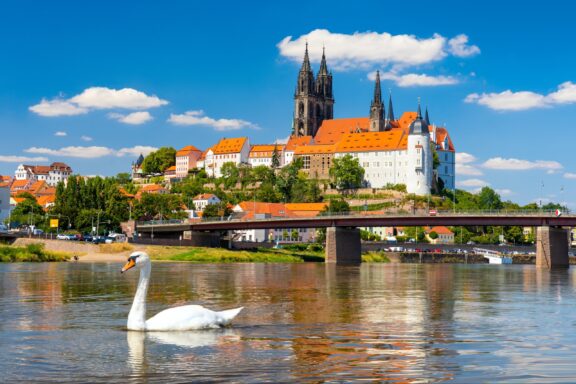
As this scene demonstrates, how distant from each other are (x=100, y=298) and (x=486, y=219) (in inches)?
3265

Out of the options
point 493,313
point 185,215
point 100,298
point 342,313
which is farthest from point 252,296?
point 185,215

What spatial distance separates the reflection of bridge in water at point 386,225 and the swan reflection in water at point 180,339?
9178cm

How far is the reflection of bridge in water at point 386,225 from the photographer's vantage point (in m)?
110

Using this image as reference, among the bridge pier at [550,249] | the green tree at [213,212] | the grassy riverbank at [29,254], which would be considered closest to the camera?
the grassy riverbank at [29,254]

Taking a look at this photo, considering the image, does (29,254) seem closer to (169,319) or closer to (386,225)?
(386,225)

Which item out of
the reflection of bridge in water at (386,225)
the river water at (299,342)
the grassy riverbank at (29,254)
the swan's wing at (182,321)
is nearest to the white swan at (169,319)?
the swan's wing at (182,321)

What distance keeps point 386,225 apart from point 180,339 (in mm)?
96626

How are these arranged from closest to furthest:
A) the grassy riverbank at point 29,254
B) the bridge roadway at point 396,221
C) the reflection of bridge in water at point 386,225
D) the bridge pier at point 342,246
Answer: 1. the grassy riverbank at point 29,254
2. the bridge roadway at point 396,221
3. the reflection of bridge in water at point 386,225
4. the bridge pier at point 342,246

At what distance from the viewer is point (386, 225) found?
386ft

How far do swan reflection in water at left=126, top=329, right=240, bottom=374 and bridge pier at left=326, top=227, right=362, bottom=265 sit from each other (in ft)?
312

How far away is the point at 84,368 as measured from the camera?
18203 mm

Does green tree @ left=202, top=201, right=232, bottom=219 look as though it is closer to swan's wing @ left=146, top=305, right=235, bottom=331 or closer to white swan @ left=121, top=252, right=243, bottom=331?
white swan @ left=121, top=252, right=243, bottom=331

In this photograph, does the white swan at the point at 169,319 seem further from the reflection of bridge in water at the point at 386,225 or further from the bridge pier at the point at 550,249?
the bridge pier at the point at 550,249

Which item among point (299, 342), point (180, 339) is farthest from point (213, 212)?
point (299, 342)
